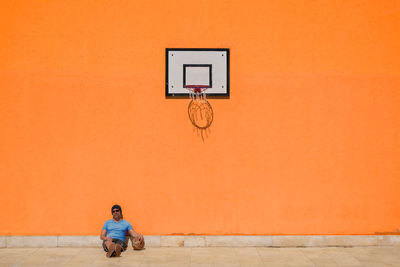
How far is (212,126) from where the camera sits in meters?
7.30

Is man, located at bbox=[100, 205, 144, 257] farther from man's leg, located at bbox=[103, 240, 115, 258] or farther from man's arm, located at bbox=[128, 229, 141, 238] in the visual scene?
man's leg, located at bbox=[103, 240, 115, 258]

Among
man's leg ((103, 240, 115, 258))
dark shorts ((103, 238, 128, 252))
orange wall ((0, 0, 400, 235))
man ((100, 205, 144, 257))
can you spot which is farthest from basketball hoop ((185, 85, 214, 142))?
man's leg ((103, 240, 115, 258))

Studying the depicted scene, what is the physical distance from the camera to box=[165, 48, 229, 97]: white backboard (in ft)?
23.9

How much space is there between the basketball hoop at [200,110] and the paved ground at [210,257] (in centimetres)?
194

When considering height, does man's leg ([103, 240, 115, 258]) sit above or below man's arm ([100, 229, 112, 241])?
below

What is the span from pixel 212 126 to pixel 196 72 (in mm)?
936

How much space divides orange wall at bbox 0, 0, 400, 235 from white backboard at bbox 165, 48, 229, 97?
14 centimetres

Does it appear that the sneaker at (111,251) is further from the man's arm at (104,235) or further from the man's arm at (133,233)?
the man's arm at (133,233)

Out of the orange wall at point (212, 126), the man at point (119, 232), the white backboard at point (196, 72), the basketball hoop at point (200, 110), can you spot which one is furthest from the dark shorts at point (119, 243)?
the white backboard at point (196, 72)

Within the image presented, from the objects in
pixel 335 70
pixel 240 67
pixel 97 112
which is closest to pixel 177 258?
pixel 97 112

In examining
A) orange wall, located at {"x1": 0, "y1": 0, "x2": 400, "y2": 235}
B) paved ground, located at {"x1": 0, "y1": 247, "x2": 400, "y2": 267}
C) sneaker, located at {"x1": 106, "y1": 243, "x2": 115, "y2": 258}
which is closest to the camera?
paved ground, located at {"x1": 0, "y1": 247, "x2": 400, "y2": 267}

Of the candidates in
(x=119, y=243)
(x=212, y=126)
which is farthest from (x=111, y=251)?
(x=212, y=126)

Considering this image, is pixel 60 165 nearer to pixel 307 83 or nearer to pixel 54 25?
pixel 54 25

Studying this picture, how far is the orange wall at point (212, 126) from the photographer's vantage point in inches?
285
